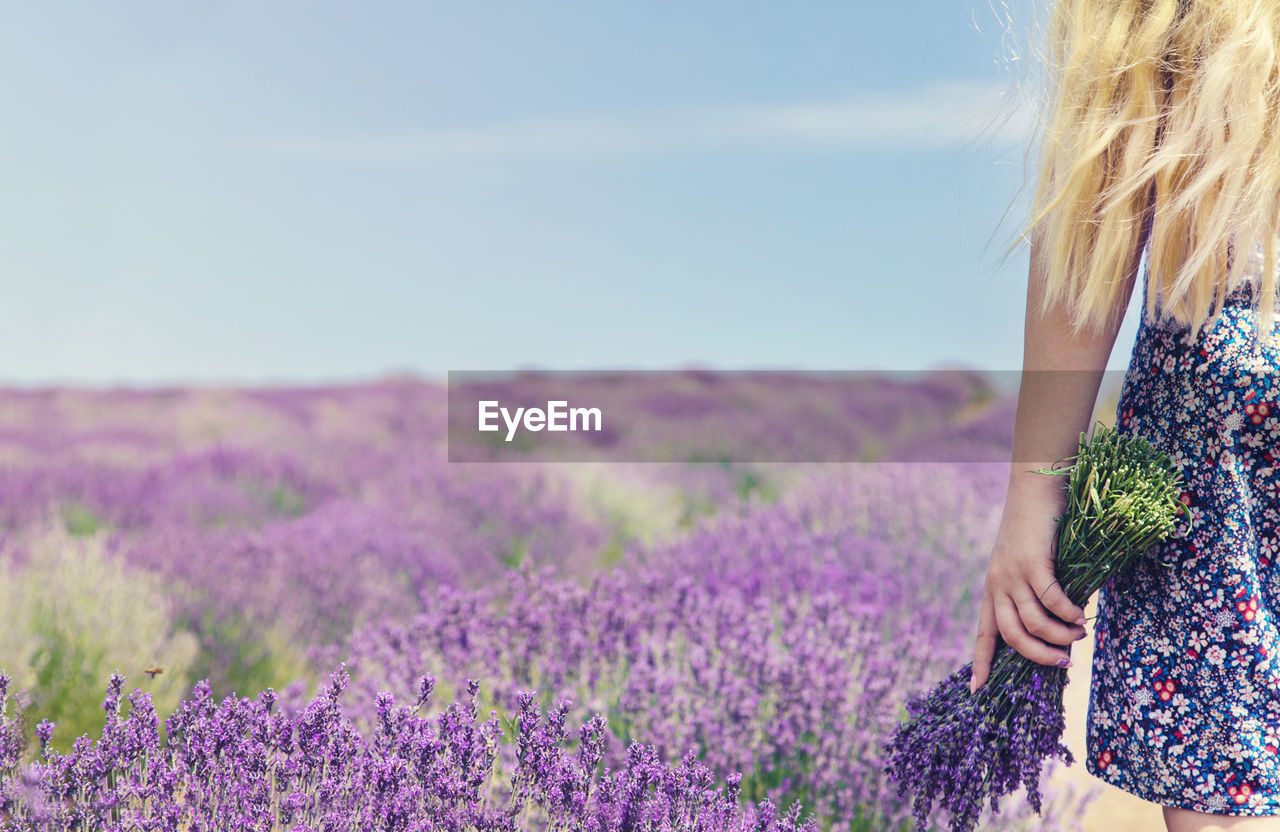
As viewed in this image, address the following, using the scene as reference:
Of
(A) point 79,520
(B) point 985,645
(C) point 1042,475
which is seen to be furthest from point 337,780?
(A) point 79,520

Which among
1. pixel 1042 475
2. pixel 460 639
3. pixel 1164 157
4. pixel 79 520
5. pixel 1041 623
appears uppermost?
pixel 1164 157

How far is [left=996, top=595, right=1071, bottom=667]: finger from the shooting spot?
1.41 metres

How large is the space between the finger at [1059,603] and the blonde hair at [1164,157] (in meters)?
0.37

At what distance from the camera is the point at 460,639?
8.25ft

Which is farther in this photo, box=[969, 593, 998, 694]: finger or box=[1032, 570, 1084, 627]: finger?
box=[969, 593, 998, 694]: finger

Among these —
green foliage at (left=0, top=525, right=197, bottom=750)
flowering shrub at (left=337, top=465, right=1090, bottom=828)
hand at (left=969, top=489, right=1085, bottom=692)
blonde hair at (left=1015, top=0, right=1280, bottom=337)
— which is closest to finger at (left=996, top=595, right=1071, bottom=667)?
hand at (left=969, top=489, right=1085, bottom=692)

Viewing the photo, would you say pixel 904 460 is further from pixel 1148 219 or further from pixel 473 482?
pixel 1148 219

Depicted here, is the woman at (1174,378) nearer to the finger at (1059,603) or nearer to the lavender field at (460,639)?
the finger at (1059,603)

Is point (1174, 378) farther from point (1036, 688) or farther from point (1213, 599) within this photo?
point (1036, 688)

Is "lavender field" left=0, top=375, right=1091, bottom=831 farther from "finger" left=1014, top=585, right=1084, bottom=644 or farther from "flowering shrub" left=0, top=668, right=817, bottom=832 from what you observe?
"finger" left=1014, top=585, right=1084, bottom=644

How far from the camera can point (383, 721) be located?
1.57 meters

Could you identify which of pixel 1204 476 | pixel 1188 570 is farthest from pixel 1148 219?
pixel 1188 570

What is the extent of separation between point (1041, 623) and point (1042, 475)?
212mm

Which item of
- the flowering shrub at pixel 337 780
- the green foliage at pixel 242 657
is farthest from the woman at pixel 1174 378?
the green foliage at pixel 242 657
